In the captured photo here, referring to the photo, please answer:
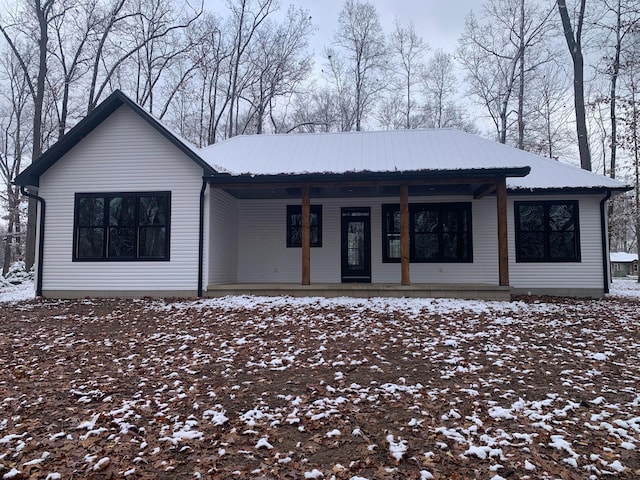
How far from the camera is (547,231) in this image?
11250 millimetres

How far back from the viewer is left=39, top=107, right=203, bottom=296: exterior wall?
9.95m

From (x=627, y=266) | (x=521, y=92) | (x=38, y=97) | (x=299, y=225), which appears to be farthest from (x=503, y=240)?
(x=627, y=266)

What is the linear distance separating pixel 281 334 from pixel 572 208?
9134mm

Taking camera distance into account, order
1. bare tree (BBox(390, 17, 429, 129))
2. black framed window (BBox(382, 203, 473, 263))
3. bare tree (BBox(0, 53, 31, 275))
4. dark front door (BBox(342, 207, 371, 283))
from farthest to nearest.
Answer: bare tree (BBox(390, 17, 429, 129)), bare tree (BBox(0, 53, 31, 275)), dark front door (BBox(342, 207, 371, 283)), black framed window (BBox(382, 203, 473, 263))

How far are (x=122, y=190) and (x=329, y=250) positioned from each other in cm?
558

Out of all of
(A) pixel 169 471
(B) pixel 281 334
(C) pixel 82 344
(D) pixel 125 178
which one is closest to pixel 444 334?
(B) pixel 281 334

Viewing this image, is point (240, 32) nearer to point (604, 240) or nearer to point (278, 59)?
point (278, 59)

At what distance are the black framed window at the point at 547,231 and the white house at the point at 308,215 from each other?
3 centimetres

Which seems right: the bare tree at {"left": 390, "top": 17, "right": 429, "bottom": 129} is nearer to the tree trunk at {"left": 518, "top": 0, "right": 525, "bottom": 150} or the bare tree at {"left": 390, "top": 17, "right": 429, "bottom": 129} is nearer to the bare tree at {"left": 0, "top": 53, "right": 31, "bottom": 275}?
the tree trunk at {"left": 518, "top": 0, "right": 525, "bottom": 150}

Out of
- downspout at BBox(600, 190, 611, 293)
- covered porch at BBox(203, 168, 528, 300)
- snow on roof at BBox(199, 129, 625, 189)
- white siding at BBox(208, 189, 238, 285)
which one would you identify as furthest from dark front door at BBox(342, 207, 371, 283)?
downspout at BBox(600, 190, 611, 293)

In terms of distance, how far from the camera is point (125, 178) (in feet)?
33.3

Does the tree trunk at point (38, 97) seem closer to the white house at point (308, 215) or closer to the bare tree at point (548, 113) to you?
the white house at point (308, 215)

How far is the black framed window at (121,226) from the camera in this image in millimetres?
10078

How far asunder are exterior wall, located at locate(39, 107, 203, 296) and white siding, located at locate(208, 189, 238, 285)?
1.54 ft
